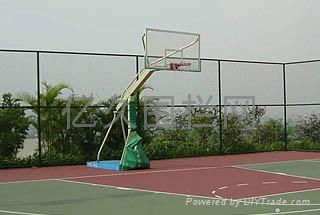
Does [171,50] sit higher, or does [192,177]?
[171,50]

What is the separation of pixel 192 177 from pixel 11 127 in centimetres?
642

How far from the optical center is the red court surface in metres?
10.8

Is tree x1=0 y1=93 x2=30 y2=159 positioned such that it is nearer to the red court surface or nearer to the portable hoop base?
the red court surface

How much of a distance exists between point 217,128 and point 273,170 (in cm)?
648

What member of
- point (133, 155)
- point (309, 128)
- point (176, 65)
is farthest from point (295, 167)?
point (309, 128)

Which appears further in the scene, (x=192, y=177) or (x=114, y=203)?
(x=192, y=177)

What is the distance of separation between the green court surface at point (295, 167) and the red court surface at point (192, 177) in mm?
528

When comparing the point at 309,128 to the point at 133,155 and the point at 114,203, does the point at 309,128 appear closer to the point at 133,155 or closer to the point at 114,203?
the point at 133,155

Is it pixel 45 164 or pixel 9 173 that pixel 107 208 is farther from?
pixel 45 164

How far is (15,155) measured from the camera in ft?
56.1

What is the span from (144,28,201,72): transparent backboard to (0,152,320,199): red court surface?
2735mm

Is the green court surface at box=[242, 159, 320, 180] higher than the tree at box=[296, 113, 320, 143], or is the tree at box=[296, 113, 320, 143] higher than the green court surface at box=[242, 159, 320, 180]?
the tree at box=[296, 113, 320, 143]

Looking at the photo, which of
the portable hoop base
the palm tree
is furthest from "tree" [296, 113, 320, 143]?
the palm tree

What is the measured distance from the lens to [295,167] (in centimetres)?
1530
